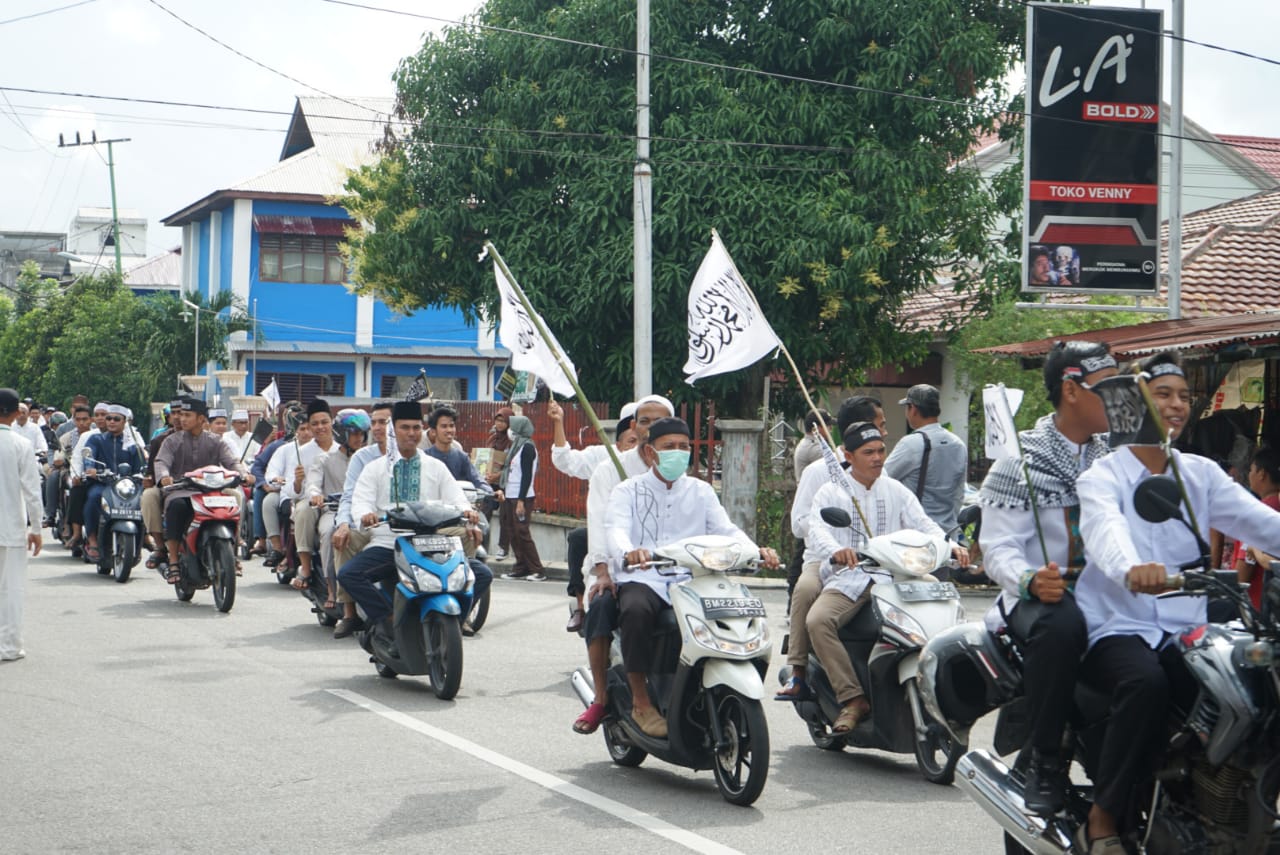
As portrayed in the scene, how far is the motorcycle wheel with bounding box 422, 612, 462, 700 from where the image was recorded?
31.9 feet

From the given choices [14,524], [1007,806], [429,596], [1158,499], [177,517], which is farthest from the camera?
[177,517]

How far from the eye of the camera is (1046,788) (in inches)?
195

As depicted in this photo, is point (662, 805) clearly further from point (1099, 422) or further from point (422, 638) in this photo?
point (422, 638)

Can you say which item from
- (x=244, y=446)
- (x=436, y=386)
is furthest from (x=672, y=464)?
(x=436, y=386)

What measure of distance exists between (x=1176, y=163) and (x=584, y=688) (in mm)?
11812

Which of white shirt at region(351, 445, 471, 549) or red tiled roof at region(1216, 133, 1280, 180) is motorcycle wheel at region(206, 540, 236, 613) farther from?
red tiled roof at region(1216, 133, 1280, 180)

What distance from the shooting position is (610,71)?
22.0 m

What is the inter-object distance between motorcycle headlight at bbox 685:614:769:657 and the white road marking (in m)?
0.78

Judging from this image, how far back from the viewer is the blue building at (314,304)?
159 ft

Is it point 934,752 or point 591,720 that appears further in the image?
point 591,720

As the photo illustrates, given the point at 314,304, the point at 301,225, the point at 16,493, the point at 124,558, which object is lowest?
the point at 124,558

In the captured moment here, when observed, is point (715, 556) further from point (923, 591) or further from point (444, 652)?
point (444, 652)

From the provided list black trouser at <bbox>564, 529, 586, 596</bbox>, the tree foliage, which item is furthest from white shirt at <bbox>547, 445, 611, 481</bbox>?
the tree foliage

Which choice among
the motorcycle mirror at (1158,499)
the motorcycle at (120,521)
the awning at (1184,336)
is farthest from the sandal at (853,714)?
the motorcycle at (120,521)
